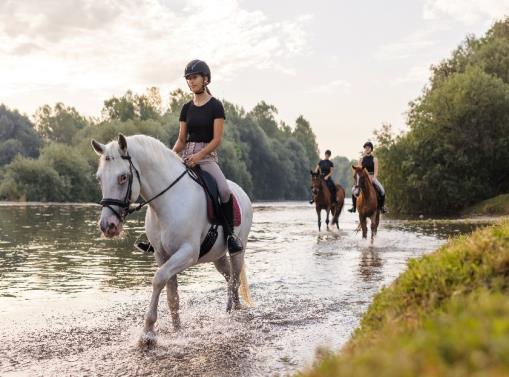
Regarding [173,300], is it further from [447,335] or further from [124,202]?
[447,335]

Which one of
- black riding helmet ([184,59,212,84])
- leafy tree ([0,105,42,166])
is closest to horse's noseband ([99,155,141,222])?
black riding helmet ([184,59,212,84])

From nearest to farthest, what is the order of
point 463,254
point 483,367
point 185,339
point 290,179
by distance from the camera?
1. point 483,367
2. point 463,254
3. point 185,339
4. point 290,179

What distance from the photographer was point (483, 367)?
183cm

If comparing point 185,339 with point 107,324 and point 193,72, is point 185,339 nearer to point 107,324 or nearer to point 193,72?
point 107,324

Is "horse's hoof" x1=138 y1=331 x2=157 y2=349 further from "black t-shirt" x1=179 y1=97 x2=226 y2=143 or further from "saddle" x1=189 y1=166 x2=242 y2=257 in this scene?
"black t-shirt" x1=179 y1=97 x2=226 y2=143

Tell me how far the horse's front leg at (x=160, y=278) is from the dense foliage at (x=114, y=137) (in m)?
63.4

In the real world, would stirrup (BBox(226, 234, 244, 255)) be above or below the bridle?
below

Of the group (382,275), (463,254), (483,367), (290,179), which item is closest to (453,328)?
(483,367)

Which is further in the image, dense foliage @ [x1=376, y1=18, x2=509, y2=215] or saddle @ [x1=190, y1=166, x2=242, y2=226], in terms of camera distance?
dense foliage @ [x1=376, y1=18, x2=509, y2=215]

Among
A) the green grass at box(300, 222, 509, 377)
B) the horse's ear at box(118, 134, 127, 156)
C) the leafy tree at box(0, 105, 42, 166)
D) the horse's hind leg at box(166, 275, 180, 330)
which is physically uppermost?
the leafy tree at box(0, 105, 42, 166)

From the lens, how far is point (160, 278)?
7039mm

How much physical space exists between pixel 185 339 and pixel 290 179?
10327 cm

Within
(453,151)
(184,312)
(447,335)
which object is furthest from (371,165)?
(453,151)

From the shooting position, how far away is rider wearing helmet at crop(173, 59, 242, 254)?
8102 mm
